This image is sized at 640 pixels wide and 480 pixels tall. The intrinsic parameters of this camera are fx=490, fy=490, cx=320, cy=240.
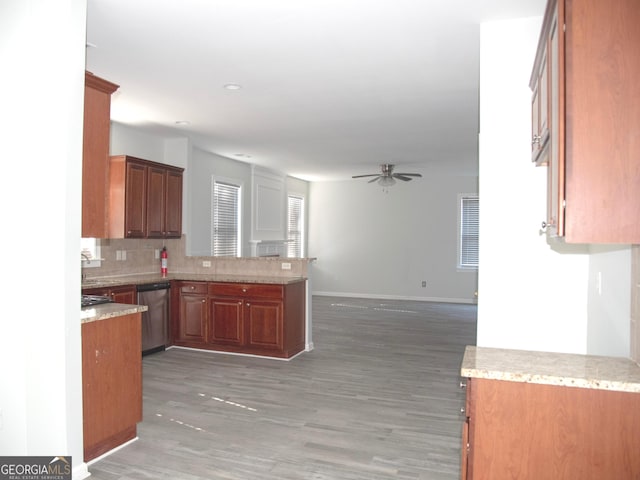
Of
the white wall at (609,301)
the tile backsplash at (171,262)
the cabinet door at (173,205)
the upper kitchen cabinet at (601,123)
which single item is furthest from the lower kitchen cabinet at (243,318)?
the upper kitchen cabinet at (601,123)

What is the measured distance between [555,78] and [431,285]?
861cm

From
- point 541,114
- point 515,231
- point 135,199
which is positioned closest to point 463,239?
point 135,199

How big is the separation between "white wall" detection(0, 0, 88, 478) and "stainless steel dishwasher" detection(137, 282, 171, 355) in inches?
107

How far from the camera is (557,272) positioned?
2814mm

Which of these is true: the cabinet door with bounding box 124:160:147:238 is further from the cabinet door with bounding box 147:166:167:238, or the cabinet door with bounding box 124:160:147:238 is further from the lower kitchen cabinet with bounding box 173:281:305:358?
the lower kitchen cabinet with bounding box 173:281:305:358

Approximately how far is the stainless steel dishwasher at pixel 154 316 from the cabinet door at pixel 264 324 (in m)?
1.00

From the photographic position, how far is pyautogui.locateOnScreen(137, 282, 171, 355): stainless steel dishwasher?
5.38m

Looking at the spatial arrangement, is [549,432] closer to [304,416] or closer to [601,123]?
[601,123]

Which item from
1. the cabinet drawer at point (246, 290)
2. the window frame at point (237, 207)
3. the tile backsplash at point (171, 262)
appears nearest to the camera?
the cabinet drawer at point (246, 290)

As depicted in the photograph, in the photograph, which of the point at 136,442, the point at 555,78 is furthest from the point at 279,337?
the point at 555,78

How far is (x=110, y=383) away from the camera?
297 centimetres

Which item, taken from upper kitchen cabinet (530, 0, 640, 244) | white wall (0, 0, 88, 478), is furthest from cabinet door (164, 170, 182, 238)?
upper kitchen cabinet (530, 0, 640, 244)

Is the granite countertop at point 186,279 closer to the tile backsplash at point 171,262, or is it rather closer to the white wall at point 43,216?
the tile backsplash at point 171,262

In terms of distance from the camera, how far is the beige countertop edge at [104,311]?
280cm
